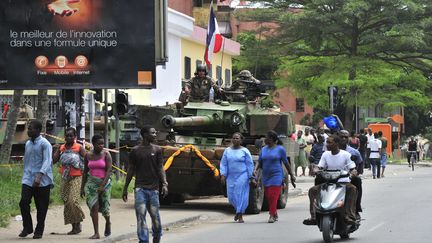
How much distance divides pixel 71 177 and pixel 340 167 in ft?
13.8

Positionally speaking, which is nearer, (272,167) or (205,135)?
(272,167)

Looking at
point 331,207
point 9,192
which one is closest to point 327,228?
point 331,207

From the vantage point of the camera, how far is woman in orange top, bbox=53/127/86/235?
14422 millimetres

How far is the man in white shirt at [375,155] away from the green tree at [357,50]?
487 inches

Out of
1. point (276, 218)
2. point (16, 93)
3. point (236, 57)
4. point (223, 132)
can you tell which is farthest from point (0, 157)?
point (236, 57)

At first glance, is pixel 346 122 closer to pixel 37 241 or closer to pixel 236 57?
pixel 236 57

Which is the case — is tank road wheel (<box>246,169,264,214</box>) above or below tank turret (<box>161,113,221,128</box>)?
below

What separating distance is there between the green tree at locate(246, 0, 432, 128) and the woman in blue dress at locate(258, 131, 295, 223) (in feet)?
Result: 93.4

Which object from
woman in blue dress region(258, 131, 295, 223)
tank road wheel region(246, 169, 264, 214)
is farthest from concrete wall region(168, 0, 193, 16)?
woman in blue dress region(258, 131, 295, 223)

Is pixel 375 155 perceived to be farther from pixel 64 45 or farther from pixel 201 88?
pixel 64 45

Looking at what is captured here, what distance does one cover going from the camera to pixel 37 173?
13742mm

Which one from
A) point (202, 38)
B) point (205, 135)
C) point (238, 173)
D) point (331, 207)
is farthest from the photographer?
point (202, 38)

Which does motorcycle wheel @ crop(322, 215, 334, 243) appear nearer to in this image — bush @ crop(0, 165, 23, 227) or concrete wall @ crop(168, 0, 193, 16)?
bush @ crop(0, 165, 23, 227)

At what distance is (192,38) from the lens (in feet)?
127
